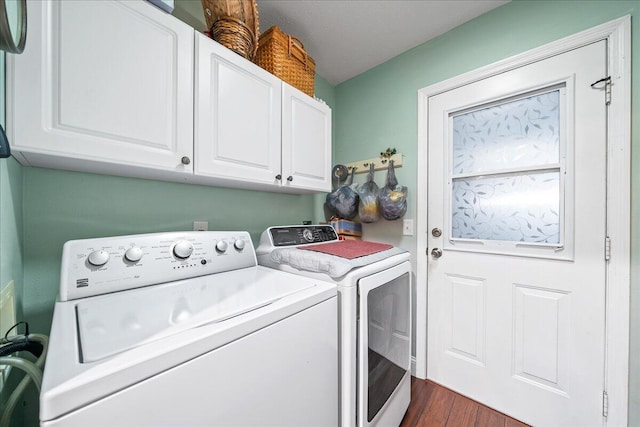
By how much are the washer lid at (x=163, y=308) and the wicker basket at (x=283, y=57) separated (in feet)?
3.98

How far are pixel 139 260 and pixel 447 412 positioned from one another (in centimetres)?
193

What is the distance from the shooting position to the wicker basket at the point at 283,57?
1386 millimetres

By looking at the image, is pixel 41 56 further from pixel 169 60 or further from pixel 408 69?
pixel 408 69

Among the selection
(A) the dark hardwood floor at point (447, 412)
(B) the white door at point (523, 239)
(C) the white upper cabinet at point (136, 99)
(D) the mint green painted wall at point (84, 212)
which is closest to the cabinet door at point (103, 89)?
(C) the white upper cabinet at point (136, 99)

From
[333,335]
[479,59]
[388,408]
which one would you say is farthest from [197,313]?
[479,59]

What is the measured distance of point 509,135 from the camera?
1493 mm

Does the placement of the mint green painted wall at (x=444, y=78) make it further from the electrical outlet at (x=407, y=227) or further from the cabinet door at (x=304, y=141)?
the cabinet door at (x=304, y=141)

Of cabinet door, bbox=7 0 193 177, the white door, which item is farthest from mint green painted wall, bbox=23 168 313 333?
the white door

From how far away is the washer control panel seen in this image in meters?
0.79

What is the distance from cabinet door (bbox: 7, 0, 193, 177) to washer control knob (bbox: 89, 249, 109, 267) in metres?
0.32

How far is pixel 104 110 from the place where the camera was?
0.80 m

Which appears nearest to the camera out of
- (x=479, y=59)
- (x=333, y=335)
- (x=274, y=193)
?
(x=333, y=335)

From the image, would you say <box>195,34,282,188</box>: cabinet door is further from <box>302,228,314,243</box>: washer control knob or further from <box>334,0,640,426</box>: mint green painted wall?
<box>334,0,640,426</box>: mint green painted wall

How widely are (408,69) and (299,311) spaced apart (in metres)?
1.99
